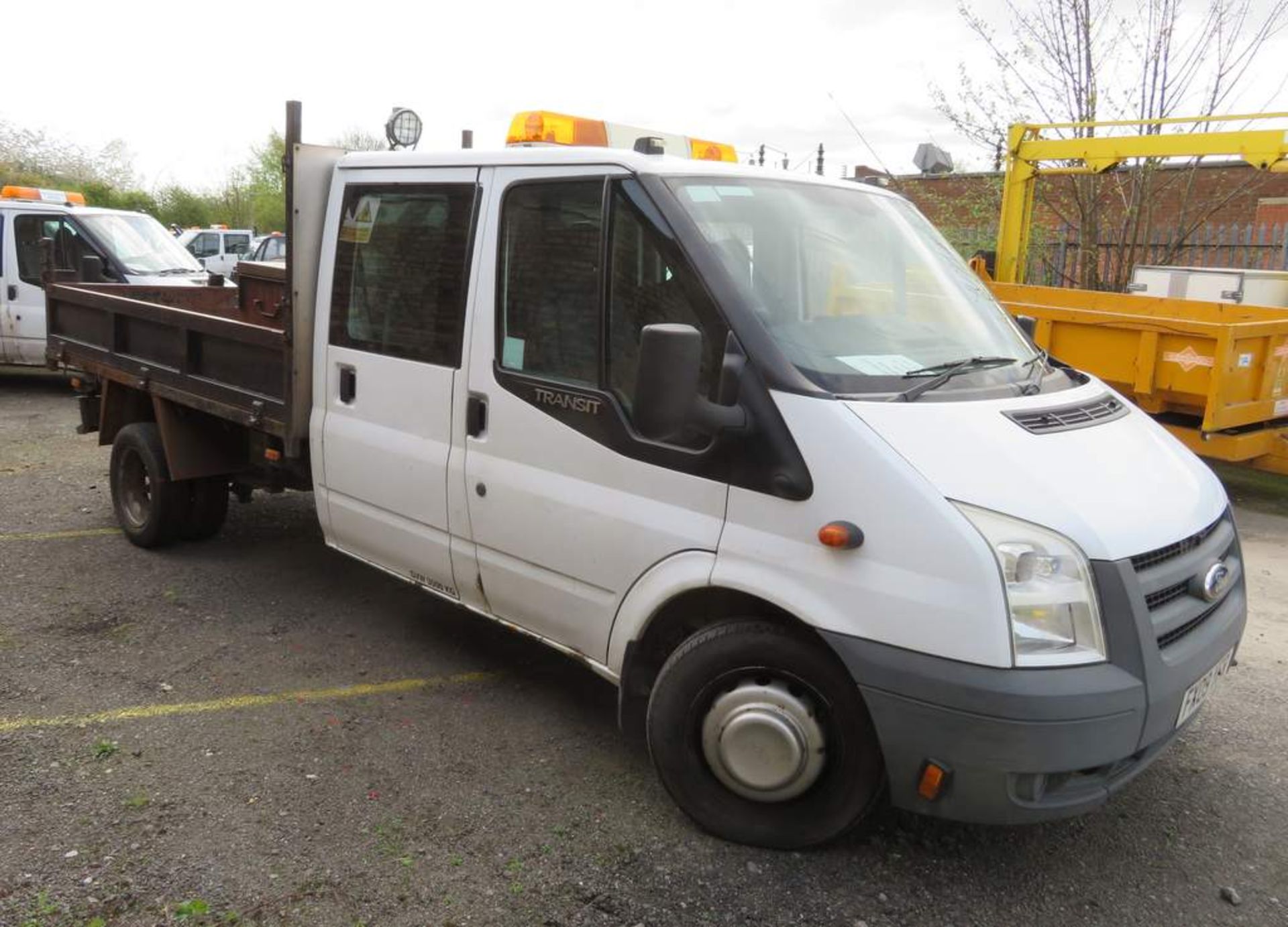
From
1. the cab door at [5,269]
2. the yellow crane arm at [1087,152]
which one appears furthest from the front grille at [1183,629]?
the cab door at [5,269]

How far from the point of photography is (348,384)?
445 centimetres

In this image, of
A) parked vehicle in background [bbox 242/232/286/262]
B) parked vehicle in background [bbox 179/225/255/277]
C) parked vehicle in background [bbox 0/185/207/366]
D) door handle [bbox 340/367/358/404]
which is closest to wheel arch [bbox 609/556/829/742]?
door handle [bbox 340/367/358/404]

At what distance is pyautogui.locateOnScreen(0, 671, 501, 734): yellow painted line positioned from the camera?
3998 millimetres

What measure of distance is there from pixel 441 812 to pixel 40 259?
9.89m

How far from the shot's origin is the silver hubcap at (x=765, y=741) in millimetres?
3027

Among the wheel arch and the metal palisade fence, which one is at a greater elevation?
the metal palisade fence

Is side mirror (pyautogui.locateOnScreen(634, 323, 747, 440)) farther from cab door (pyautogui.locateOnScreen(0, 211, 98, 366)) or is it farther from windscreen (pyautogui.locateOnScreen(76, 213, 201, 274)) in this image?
cab door (pyautogui.locateOnScreen(0, 211, 98, 366))

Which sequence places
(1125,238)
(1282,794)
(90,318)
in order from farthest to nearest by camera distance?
(1125,238) < (90,318) < (1282,794)

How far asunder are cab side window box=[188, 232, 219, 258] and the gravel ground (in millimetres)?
21363

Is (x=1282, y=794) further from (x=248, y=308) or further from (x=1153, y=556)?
(x=248, y=308)

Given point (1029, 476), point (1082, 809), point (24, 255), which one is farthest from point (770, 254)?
point (24, 255)

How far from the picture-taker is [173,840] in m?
3.25

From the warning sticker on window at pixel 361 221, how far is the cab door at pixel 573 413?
0.77 meters

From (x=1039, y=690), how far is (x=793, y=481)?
2.72ft
